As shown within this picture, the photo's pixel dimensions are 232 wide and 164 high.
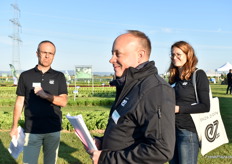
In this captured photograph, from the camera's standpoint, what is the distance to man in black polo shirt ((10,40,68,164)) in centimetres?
364

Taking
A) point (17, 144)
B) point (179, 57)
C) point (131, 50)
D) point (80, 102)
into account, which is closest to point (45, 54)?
point (17, 144)

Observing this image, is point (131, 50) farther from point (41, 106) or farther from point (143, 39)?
point (41, 106)

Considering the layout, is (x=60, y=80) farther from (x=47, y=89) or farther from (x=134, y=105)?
(x=134, y=105)

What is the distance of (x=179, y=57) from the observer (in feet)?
10.0

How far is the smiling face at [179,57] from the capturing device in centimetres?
303

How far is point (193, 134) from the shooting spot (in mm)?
2912

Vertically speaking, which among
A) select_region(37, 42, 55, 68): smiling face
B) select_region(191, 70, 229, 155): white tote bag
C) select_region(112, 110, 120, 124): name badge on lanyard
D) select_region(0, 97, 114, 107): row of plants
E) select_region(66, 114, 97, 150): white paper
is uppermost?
select_region(37, 42, 55, 68): smiling face

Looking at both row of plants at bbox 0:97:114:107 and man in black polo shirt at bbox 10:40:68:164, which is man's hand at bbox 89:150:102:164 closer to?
man in black polo shirt at bbox 10:40:68:164

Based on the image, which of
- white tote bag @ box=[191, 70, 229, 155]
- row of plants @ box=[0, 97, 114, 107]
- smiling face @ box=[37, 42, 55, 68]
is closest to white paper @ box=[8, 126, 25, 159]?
smiling face @ box=[37, 42, 55, 68]

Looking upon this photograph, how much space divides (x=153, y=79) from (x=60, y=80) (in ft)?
7.91

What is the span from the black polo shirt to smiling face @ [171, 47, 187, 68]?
1.68 m

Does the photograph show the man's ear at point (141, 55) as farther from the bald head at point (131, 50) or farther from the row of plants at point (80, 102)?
the row of plants at point (80, 102)

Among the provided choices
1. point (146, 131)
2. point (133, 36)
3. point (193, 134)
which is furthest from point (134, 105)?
point (193, 134)

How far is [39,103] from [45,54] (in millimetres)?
659
